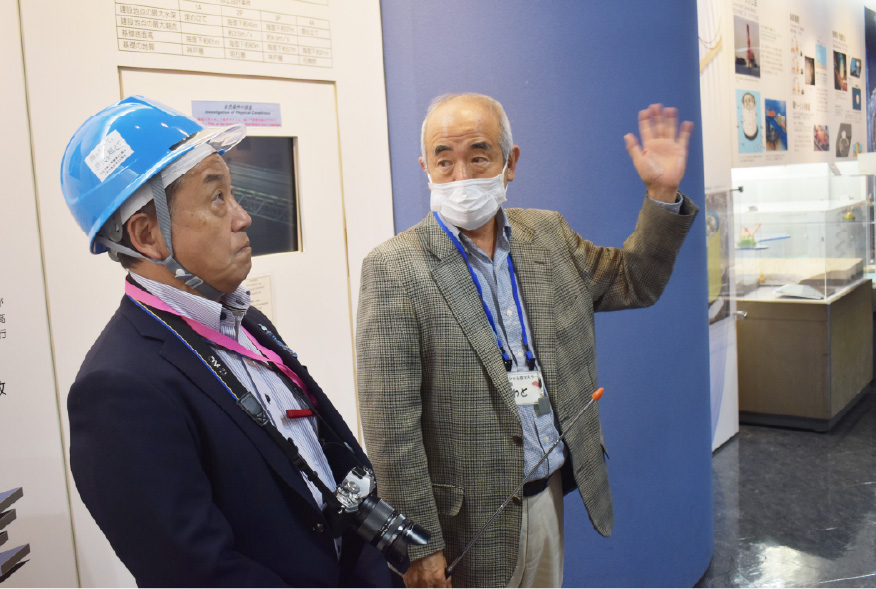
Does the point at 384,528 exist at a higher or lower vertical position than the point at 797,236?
lower

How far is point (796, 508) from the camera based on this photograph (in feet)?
12.6

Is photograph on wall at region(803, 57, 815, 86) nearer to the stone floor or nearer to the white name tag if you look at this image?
the stone floor

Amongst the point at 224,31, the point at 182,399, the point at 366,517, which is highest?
the point at 224,31

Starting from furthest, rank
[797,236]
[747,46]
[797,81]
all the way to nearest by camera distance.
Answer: [797,81]
[797,236]
[747,46]

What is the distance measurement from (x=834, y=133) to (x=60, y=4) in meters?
6.77

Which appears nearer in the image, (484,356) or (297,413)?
(297,413)

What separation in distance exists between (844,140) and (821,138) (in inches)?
35.9

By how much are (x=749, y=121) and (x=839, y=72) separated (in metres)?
2.69

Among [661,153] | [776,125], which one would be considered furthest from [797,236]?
[661,153]

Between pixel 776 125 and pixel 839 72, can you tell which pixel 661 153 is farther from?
pixel 839 72

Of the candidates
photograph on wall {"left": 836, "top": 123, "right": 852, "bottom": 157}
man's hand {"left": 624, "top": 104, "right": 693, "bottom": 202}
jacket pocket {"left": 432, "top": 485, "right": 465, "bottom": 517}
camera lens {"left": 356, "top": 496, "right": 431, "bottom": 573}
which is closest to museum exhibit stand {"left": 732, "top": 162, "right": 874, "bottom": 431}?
photograph on wall {"left": 836, "top": 123, "right": 852, "bottom": 157}

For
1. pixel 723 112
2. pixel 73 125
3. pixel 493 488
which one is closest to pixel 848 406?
pixel 723 112

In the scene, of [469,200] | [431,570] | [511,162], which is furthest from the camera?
[511,162]

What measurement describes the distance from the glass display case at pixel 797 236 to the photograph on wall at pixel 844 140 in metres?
1.34
